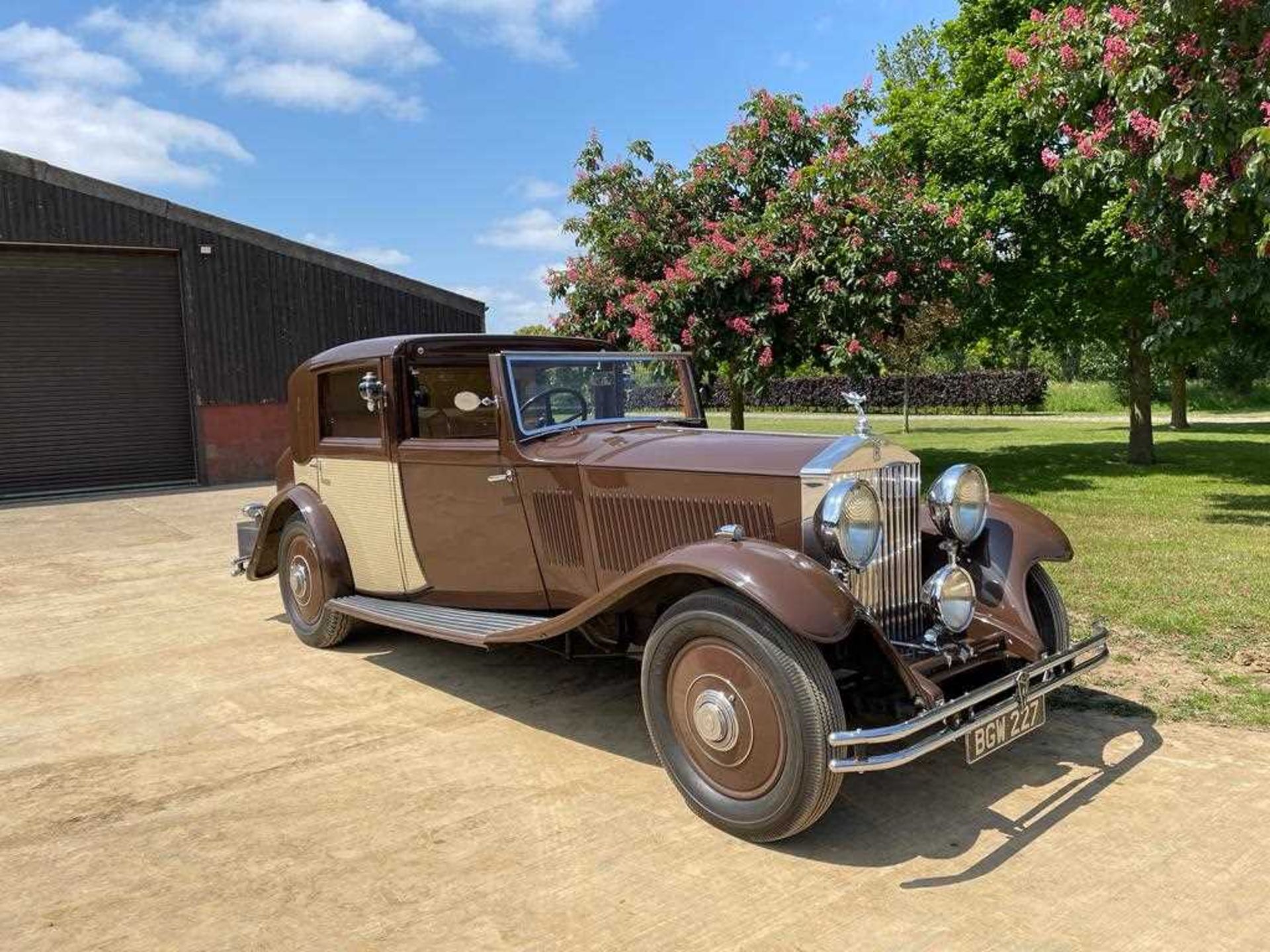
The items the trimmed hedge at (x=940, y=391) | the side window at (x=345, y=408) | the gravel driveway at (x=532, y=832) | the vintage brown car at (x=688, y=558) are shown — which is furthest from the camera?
the trimmed hedge at (x=940, y=391)

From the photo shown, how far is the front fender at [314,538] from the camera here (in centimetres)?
532

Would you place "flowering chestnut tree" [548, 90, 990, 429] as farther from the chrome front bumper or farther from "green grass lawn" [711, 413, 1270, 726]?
the chrome front bumper

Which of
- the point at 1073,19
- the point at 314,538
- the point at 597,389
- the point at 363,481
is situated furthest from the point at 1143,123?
the point at 314,538

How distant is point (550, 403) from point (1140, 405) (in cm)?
1330

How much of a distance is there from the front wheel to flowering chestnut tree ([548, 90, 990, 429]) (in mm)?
7731

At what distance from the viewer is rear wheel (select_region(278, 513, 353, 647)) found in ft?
17.8

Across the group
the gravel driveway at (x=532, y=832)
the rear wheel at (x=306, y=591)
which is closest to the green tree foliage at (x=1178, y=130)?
the gravel driveway at (x=532, y=832)

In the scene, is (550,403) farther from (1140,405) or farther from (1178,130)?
(1140,405)

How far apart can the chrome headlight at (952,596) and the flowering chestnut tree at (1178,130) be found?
187 inches

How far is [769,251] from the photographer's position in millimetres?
10844

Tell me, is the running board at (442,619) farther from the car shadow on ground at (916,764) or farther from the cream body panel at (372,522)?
the car shadow on ground at (916,764)

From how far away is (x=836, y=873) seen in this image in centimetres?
285

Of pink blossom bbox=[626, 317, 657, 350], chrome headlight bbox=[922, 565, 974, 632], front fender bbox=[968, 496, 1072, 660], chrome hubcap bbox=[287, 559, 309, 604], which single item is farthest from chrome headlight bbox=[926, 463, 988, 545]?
pink blossom bbox=[626, 317, 657, 350]

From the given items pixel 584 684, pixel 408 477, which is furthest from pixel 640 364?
pixel 584 684
